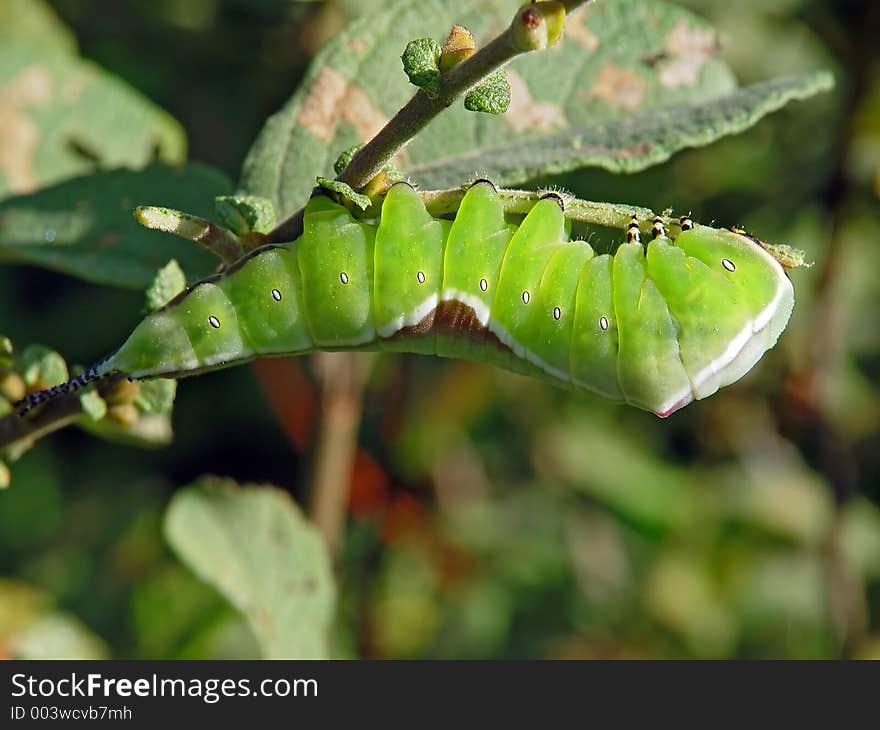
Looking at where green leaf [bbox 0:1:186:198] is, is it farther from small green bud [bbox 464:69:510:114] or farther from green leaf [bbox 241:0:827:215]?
small green bud [bbox 464:69:510:114]

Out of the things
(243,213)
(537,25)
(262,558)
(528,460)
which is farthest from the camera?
(528,460)

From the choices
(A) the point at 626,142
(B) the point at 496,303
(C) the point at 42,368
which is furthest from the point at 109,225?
(A) the point at 626,142

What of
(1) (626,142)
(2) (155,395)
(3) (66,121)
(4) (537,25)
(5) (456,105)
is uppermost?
(3) (66,121)

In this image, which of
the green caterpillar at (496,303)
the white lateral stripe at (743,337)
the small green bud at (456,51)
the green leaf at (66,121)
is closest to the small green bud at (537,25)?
the small green bud at (456,51)

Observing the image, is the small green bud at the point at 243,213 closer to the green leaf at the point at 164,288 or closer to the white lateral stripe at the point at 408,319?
the green leaf at the point at 164,288

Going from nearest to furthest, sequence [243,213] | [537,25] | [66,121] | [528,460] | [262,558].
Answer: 1. [537,25]
2. [243,213]
3. [262,558]
4. [66,121]
5. [528,460]

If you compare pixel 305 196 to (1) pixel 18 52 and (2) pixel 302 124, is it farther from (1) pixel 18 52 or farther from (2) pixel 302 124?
(1) pixel 18 52

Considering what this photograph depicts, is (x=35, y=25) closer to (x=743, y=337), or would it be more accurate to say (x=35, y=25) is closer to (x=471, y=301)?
(x=471, y=301)
